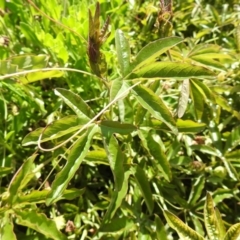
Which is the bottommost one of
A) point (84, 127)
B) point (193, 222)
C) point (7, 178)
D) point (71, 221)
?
point (193, 222)

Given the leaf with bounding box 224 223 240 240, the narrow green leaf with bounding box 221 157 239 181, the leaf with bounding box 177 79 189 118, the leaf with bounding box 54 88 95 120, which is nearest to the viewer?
the leaf with bounding box 224 223 240 240

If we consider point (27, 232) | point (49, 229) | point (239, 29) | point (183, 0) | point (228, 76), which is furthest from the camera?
point (183, 0)

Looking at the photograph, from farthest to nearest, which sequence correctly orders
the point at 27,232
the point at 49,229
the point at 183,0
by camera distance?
1. the point at 183,0
2. the point at 27,232
3. the point at 49,229

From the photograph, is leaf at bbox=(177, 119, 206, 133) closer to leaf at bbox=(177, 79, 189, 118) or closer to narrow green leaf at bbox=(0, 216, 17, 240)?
leaf at bbox=(177, 79, 189, 118)

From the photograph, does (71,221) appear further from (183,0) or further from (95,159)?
(183,0)

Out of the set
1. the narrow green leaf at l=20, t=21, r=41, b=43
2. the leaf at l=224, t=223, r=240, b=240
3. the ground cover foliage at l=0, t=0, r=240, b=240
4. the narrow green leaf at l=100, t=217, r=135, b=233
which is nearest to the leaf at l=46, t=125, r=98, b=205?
the ground cover foliage at l=0, t=0, r=240, b=240

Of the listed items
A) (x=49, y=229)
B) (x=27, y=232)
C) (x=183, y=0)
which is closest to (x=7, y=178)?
(x=27, y=232)

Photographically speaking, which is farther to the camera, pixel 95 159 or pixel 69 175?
pixel 95 159
